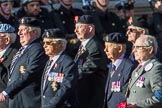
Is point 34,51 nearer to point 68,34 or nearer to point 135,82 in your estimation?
point 135,82

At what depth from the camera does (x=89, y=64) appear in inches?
344

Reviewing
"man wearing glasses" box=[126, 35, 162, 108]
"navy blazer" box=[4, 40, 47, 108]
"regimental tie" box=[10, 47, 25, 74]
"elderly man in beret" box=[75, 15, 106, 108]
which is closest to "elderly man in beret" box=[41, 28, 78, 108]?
"navy blazer" box=[4, 40, 47, 108]

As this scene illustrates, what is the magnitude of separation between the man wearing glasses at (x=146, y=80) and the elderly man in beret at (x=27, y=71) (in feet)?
4.69

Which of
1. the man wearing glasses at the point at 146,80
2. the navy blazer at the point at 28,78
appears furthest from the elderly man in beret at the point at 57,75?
the man wearing glasses at the point at 146,80

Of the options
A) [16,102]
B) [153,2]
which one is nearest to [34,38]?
[16,102]

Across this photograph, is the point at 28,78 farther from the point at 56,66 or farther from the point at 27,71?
the point at 56,66

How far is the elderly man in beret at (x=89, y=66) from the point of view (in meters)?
8.77

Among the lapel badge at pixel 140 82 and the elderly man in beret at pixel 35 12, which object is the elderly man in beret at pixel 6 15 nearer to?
the elderly man in beret at pixel 35 12

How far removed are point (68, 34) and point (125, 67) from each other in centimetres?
352

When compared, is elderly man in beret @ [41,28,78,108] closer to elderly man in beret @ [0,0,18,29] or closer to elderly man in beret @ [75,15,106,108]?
elderly man in beret @ [75,15,106,108]

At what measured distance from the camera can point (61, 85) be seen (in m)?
7.39

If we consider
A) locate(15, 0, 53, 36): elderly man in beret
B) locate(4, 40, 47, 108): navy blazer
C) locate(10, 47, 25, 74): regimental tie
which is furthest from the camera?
locate(15, 0, 53, 36): elderly man in beret

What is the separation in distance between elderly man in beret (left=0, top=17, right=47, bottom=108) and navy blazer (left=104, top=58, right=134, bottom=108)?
3.13ft

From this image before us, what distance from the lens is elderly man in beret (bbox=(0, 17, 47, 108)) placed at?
8031mm
